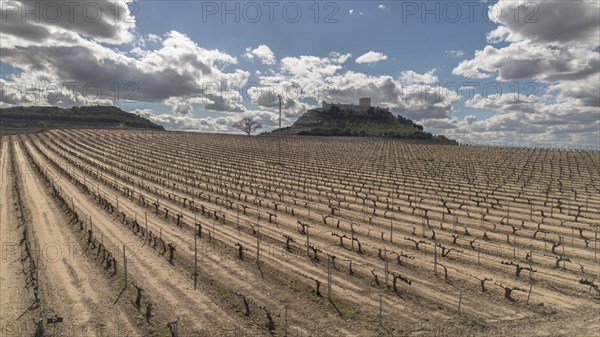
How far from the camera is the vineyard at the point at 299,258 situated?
11.6 metres

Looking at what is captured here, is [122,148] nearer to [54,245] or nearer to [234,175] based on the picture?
[234,175]

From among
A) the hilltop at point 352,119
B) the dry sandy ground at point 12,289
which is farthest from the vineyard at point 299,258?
the hilltop at point 352,119

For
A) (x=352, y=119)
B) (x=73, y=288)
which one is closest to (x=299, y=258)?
(x=73, y=288)

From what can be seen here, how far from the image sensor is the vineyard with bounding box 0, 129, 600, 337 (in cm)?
1162

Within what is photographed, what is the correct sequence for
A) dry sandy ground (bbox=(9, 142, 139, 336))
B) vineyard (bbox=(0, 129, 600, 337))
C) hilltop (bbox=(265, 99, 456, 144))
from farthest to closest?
hilltop (bbox=(265, 99, 456, 144)), vineyard (bbox=(0, 129, 600, 337)), dry sandy ground (bbox=(9, 142, 139, 336))

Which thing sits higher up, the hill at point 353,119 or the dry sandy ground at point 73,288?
the hill at point 353,119

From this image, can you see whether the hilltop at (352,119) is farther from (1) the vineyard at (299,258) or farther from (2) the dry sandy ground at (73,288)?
(2) the dry sandy ground at (73,288)

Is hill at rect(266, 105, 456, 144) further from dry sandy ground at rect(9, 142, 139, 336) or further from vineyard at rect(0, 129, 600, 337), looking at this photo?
dry sandy ground at rect(9, 142, 139, 336)

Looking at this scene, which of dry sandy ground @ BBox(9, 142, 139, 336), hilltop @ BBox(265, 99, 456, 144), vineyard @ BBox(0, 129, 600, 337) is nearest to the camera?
dry sandy ground @ BBox(9, 142, 139, 336)

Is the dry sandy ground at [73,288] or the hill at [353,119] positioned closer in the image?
the dry sandy ground at [73,288]

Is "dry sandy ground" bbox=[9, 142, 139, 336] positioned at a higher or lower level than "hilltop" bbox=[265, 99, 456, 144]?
lower

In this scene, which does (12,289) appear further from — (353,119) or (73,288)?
(353,119)

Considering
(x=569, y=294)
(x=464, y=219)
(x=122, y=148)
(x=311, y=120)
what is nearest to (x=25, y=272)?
(x=569, y=294)

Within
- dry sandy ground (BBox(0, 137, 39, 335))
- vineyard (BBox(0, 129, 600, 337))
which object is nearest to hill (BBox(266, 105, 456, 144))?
vineyard (BBox(0, 129, 600, 337))
